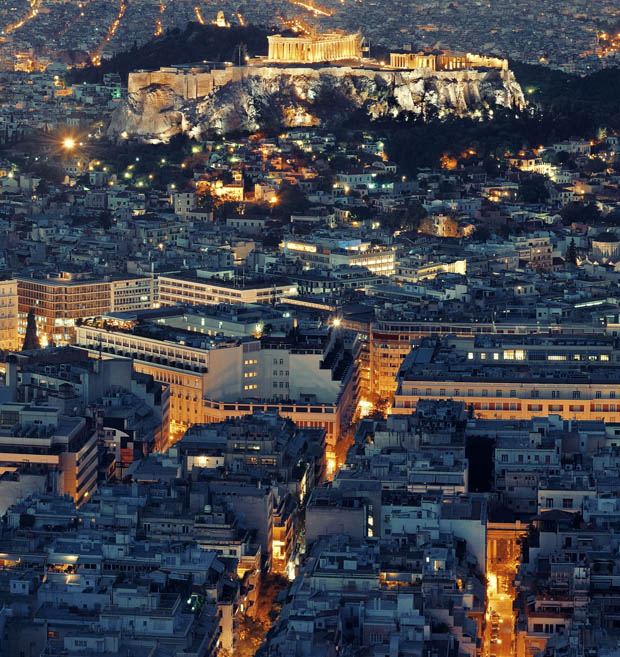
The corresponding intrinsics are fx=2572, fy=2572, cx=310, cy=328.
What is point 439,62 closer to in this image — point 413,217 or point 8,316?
point 413,217

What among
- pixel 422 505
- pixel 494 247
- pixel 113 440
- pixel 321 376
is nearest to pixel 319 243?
pixel 494 247

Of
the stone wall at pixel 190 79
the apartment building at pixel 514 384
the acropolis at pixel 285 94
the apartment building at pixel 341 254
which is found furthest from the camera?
the stone wall at pixel 190 79

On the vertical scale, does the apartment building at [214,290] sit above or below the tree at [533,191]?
below

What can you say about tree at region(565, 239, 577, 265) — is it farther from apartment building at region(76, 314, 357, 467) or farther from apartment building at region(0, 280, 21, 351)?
apartment building at region(76, 314, 357, 467)

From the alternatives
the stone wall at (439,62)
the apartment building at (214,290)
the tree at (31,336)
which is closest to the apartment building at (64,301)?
the apartment building at (214,290)

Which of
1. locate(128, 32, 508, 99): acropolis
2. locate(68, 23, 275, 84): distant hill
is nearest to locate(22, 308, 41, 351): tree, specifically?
locate(128, 32, 508, 99): acropolis

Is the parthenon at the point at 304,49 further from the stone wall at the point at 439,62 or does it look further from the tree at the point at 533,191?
the tree at the point at 533,191
